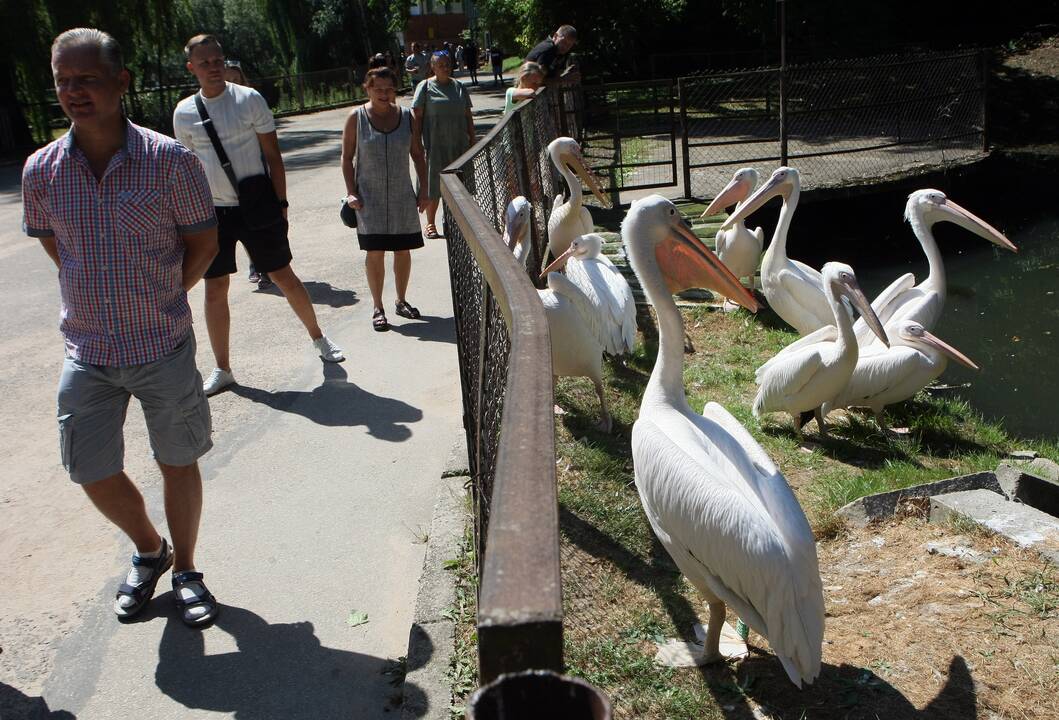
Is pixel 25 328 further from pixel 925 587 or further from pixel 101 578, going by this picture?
pixel 925 587

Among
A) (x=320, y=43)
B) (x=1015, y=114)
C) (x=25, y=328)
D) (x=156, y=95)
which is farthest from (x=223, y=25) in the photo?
(x=25, y=328)

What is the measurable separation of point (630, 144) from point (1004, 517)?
12054mm

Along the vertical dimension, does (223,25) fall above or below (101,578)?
above

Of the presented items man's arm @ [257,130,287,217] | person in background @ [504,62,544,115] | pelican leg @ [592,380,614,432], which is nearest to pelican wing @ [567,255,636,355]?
pelican leg @ [592,380,614,432]

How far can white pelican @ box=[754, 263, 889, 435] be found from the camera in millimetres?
5109

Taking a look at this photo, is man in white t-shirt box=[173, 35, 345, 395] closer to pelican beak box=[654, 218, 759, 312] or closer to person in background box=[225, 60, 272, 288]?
person in background box=[225, 60, 272, 288]

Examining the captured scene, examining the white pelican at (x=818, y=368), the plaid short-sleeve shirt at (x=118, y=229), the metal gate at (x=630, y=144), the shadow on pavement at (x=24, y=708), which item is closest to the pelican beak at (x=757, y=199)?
the white pelican at (x=818, y=368)

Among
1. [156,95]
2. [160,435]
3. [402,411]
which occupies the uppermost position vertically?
[156,95]

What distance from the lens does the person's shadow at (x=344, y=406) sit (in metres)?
5.13

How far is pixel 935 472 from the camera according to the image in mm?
4859

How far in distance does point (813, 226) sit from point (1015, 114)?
8.26 m

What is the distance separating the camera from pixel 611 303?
5.54 meters

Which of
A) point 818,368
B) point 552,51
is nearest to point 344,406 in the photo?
point 818,368

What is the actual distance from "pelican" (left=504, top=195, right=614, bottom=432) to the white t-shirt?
62.3 inches
